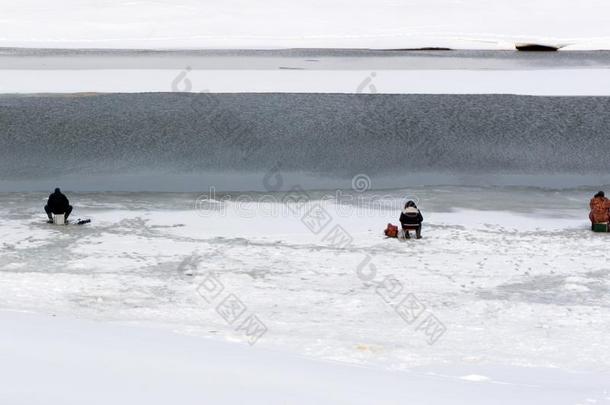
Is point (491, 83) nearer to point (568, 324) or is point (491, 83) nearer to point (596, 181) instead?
point (596, 181)

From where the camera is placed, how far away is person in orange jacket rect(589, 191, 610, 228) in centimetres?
1198

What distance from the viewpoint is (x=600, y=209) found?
12055 millimetres

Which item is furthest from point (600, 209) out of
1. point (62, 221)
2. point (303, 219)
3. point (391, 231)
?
point (62, 221)

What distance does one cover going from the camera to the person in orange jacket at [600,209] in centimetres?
1198

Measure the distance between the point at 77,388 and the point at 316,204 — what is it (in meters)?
8.63

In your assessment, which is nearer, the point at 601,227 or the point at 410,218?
the point at 410,218

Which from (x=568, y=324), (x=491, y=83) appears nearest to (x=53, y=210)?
(x=568, y=324)

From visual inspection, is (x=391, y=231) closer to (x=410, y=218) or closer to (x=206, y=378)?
(x=410, y=218)

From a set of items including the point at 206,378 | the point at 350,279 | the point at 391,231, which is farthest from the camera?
the point at 391,231
